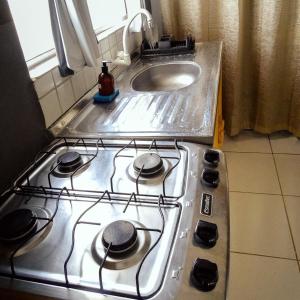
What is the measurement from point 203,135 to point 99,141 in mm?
329

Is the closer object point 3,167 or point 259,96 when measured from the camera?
point 3,167

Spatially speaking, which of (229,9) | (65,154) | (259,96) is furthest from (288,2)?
(65,154)

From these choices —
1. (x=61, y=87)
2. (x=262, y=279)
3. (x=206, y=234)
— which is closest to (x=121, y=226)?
(x=206, y=234)

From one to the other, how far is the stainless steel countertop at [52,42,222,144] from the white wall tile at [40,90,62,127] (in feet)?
0.09

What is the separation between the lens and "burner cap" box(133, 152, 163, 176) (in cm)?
73

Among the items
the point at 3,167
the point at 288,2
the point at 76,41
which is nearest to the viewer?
the point at 3,167

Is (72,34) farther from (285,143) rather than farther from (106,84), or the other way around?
(285,143)

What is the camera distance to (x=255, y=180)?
1.87 m

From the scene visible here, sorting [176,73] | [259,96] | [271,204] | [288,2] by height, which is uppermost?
[288,2]

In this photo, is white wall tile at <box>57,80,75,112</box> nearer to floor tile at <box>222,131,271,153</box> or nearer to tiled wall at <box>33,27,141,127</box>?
tiled wall at <box>33,27,141,127</box>

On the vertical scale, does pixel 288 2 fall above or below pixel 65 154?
above

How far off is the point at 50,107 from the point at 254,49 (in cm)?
158

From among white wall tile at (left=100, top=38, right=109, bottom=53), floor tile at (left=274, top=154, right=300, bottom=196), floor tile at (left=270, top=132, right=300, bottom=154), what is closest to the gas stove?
white wall tile at (left=100, top=38, right=109, bottom=53)

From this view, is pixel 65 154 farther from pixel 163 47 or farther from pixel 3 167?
pixel 163 47
